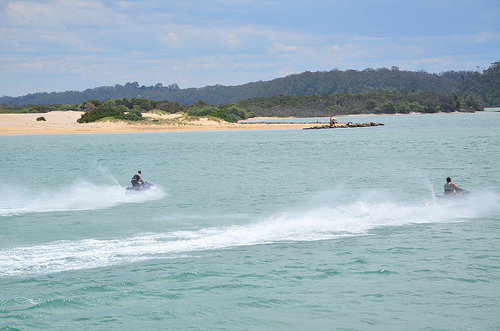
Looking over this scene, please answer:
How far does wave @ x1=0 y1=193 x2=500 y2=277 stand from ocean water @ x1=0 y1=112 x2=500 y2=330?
0.18 feet

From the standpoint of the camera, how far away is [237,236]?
1631 cm

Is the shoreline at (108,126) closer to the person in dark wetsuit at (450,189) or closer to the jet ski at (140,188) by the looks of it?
the jet ski at (140,188)

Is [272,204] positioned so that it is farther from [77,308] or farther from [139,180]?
[77,308]

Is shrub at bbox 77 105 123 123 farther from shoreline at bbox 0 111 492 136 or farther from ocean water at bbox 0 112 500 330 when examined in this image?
ocean water at bbox 0 112 500 330

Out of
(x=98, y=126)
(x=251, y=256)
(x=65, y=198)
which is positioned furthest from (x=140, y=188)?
(x=98, y=126)

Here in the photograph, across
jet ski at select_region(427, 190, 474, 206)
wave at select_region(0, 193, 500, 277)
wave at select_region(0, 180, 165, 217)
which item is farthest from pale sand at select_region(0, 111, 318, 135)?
jet ski at select_region(427, 190, 474, 206)

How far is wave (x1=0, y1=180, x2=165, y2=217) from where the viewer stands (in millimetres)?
22234

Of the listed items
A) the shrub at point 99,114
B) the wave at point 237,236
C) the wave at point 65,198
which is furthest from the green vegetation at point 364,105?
the wave at point 237,236

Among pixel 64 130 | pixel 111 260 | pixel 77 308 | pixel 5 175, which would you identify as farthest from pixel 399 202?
pixel 64 130

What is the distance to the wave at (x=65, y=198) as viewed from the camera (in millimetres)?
22234

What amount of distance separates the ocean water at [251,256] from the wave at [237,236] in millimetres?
55

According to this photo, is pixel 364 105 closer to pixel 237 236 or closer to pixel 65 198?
pixel 65 198

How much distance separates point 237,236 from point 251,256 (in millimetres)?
2229

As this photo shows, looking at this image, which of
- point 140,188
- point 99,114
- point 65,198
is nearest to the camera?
point 140,188
